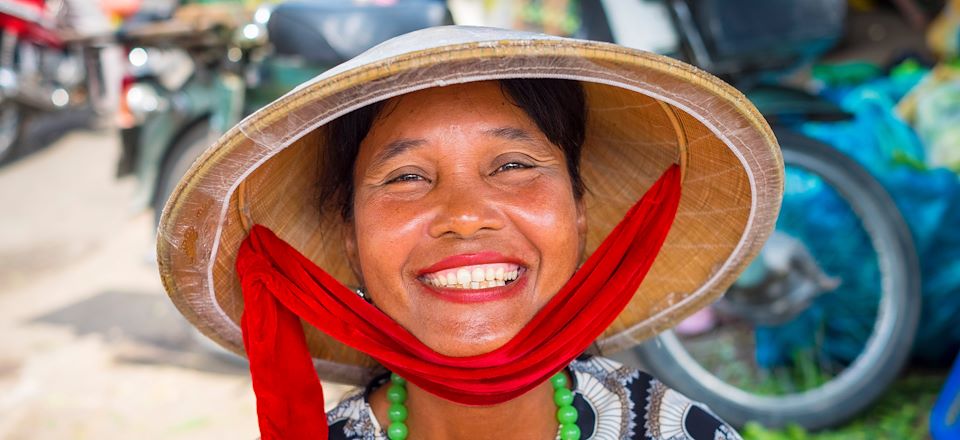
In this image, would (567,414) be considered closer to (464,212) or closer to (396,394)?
(396,394)

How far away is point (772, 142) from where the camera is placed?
1.30 m

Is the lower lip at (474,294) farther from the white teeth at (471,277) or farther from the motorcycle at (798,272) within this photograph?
the motorcycle at (798,272)

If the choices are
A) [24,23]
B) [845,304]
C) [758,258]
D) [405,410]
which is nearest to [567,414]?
[405,410]

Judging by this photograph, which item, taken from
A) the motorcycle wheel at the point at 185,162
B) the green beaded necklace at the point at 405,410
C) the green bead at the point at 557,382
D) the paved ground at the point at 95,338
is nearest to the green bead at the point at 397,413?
the green beaded necklace at the point at 405,410

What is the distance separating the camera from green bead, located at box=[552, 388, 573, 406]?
5.03ft

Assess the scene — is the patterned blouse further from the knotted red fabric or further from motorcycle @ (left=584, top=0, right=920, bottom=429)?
motorcycle @ (left=584, top=0, right=920, bottom=429)

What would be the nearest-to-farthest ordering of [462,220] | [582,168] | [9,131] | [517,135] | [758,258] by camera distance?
1. [462,220]
2. [517,135]
3. [582,168]
4. [758,258]
5. [9,131]

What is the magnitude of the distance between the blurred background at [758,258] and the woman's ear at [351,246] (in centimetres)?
122

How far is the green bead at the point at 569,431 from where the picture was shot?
4.95 feet

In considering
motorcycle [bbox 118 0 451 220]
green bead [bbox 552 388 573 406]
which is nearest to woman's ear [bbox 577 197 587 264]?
green bead [bbox 552 388 573 406]

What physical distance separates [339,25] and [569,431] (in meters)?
2.17

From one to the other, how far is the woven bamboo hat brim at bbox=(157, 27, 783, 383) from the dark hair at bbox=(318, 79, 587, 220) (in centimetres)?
3

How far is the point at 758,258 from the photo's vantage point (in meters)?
2.79

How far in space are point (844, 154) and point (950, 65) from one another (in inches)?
62.6
